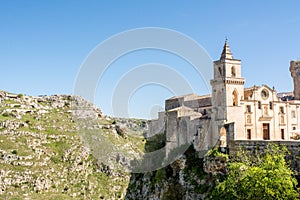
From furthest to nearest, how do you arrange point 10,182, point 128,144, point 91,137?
point 128,144 → point 91,137 → point 10,182

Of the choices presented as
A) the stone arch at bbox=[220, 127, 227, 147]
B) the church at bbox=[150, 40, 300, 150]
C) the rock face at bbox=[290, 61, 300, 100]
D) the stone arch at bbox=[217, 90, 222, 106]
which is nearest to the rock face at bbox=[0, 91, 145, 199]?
the church at bbox=[150, 40, 300, 150]

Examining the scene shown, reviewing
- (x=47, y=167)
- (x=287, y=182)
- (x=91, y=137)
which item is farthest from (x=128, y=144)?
(x=287, y=182)

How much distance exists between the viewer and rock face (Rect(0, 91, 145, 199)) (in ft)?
289

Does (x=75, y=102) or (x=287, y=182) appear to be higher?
(x=75, y=102)

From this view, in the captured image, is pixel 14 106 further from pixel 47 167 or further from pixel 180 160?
pixel 180 160

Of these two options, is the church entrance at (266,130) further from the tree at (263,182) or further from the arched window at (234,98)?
the tree at (263,182)

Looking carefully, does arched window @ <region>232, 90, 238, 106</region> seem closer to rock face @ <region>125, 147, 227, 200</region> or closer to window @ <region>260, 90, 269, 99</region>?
window @ <region>260, 90, 269, 99</region>

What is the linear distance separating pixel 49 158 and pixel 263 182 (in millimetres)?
77534

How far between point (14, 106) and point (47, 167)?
33243mm

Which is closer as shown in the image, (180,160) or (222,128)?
(222,128)

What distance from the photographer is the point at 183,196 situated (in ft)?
166

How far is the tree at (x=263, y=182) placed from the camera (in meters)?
31.1

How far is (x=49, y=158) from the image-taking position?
98688 mm

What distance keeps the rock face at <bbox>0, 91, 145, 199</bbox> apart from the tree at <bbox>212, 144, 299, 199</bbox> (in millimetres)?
61404
